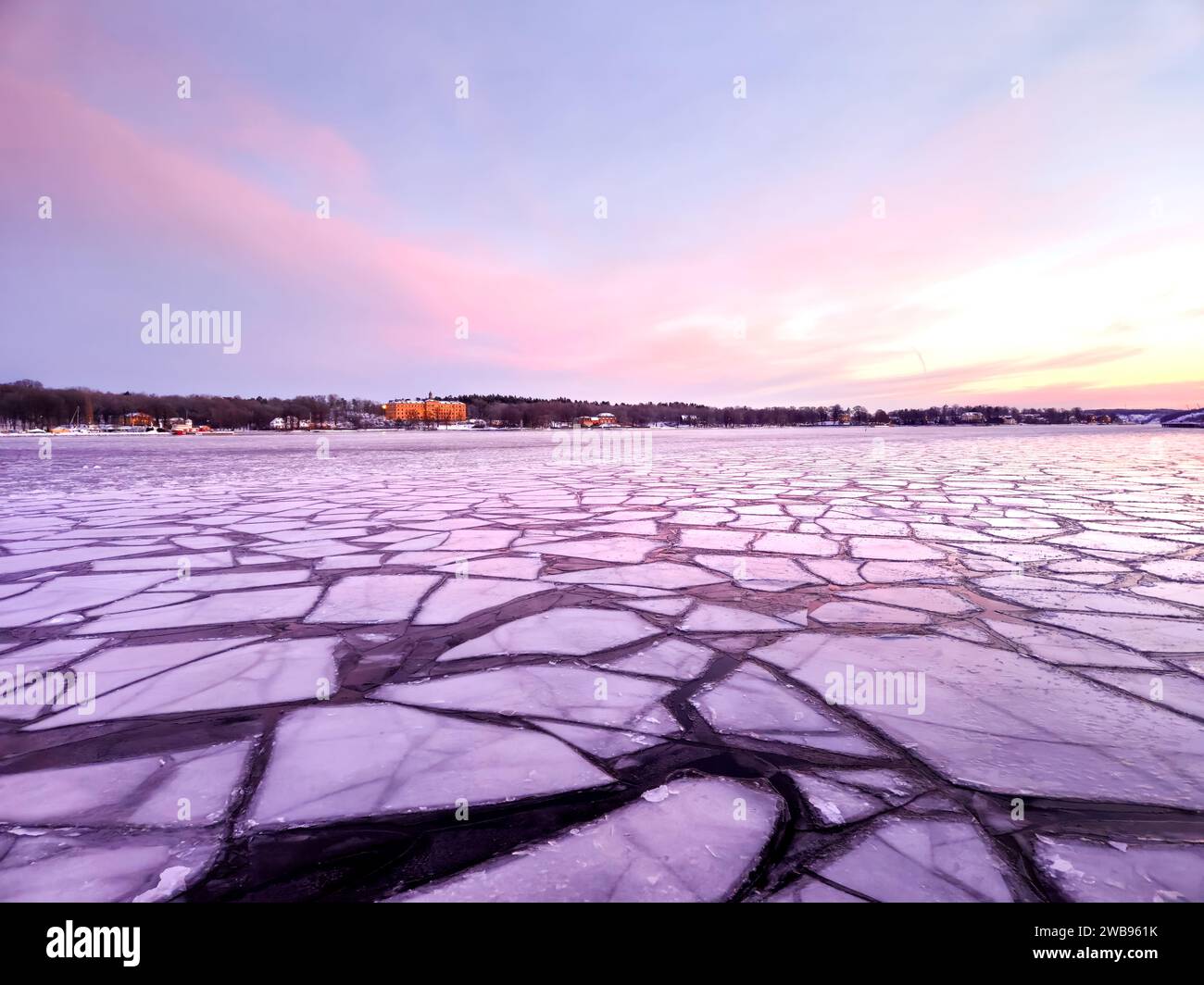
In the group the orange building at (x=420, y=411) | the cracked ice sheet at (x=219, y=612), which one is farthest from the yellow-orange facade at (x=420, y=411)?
the cracked ice sheet at (x=219, y=612)

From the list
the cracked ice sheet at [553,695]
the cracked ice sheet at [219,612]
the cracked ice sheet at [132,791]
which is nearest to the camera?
the cracked ice sheet at [132,791]

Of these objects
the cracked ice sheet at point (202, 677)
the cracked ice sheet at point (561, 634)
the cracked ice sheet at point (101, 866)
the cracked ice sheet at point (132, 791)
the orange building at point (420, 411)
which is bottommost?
the cracked ice sheet at point (101, 866)

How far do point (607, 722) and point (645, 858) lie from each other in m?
0.48

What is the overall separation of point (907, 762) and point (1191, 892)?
0.46 meters

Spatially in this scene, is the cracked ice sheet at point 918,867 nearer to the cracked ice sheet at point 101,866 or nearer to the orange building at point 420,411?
the cracked ice sheet at point 101,866

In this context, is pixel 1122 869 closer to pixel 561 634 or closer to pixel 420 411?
pixel 561 634

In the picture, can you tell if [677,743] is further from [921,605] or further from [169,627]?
[169,627]

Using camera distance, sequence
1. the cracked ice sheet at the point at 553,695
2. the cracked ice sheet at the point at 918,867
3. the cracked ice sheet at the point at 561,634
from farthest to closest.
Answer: the cracked ice sheet at the point at 561,634, the cracked ice sheet at the point at 553,695, the cracked ice sheet at the point at 918,867

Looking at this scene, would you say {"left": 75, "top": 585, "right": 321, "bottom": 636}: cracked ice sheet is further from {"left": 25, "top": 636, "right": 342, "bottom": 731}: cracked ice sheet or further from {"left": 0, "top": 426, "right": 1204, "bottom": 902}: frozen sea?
{"left": 25, "top": 636, "right": 342, "bottom": 731}: cracked ice sheet

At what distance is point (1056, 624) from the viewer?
211 cm

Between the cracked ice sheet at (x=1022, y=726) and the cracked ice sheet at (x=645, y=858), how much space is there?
52cm

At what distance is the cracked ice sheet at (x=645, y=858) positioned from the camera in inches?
36.9
